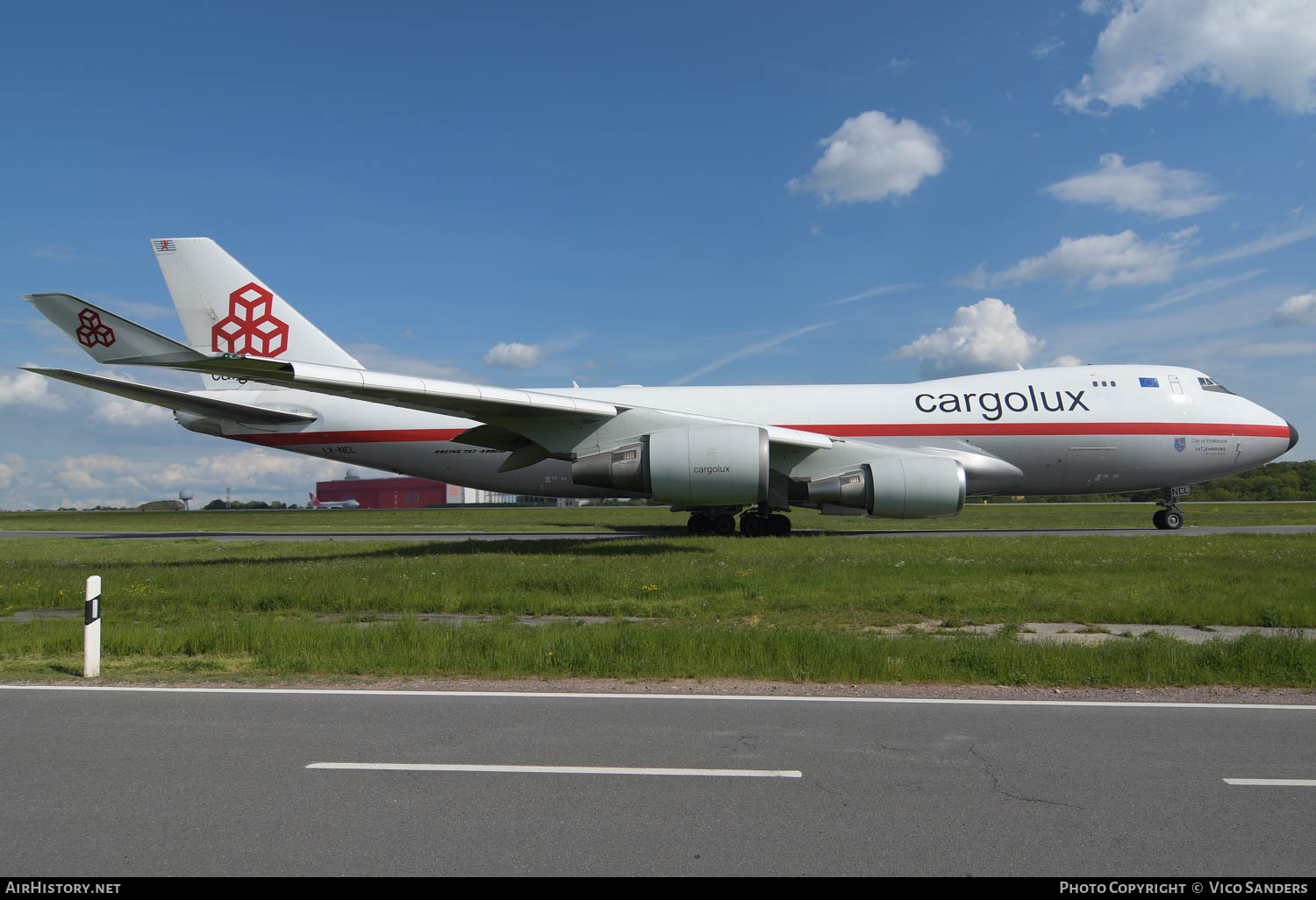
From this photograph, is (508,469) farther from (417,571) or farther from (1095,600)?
(1095,600)

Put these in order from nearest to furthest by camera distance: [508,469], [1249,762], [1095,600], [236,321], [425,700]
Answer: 1. [1249,762]
2. [425,700]
3. [1095,600]
4. [508,469]
5. [236,321]

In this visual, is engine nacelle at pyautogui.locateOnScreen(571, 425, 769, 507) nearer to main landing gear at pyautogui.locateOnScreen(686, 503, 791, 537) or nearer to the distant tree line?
main landing gear at pyautogui.locateOnScreen(686, 503, 791, 537)

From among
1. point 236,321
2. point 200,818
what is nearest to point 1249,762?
point 200,818

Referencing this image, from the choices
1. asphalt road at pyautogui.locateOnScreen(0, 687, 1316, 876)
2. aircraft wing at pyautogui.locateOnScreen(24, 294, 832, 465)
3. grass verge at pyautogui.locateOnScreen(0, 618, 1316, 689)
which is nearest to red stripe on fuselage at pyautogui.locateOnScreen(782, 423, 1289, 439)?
aircraft wing at pyautogui.locateOnScreen(24, 294, 832, 465)

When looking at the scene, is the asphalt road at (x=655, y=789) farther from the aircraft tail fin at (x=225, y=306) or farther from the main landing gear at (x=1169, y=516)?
the main landing gear at (x=1169, y=516)

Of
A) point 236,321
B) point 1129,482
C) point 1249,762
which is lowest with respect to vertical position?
point 1249,762

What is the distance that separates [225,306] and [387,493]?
8837cm

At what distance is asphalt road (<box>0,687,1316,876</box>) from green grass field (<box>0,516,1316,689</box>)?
1169 mm

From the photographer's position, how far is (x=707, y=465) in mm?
16703

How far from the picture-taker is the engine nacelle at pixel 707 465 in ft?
54.7

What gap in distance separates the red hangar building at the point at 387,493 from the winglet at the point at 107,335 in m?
88.4

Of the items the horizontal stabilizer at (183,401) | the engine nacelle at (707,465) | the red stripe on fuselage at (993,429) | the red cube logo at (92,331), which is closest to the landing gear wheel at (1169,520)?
the red stripe on fuselage at (993,429)

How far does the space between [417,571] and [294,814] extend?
33.5 feet

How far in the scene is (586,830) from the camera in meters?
3.75
